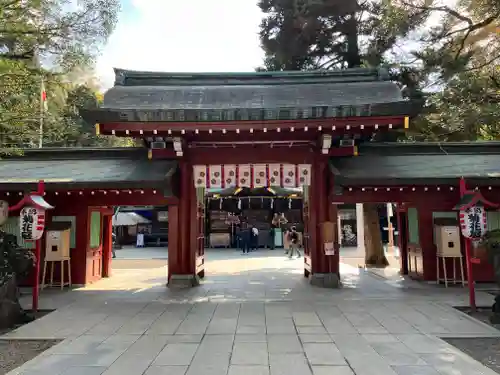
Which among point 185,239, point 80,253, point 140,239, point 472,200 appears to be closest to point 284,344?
point 472,200

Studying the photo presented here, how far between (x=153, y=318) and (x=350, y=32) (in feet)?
46.2

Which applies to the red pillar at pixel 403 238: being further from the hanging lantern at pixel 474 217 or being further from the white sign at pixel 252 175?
the hanging lantern at pixel 474 217

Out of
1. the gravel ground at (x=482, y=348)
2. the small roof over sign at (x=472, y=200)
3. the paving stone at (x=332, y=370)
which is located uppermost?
the small roof over sign at (x=472, y=200)

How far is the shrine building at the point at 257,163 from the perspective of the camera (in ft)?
30.5

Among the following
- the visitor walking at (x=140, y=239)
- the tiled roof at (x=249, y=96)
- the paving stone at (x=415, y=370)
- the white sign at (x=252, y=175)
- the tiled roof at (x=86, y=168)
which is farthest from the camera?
the visitor walking at (x=140, y=239)

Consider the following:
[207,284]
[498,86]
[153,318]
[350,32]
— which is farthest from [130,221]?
[498,86]

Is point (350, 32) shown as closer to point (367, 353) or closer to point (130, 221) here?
point (367, 353)

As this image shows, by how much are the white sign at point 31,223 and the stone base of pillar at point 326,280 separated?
6.90 metres

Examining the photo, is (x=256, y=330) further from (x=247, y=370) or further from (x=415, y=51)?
(x=415, y=51)

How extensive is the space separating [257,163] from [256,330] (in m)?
5.25

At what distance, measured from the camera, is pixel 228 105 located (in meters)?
10.7

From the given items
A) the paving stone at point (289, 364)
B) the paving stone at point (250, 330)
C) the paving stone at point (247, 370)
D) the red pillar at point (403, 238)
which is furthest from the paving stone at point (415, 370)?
the red pillar at point (403, 238)

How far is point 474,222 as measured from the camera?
7.79m

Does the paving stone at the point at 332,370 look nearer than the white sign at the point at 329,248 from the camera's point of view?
Yes
